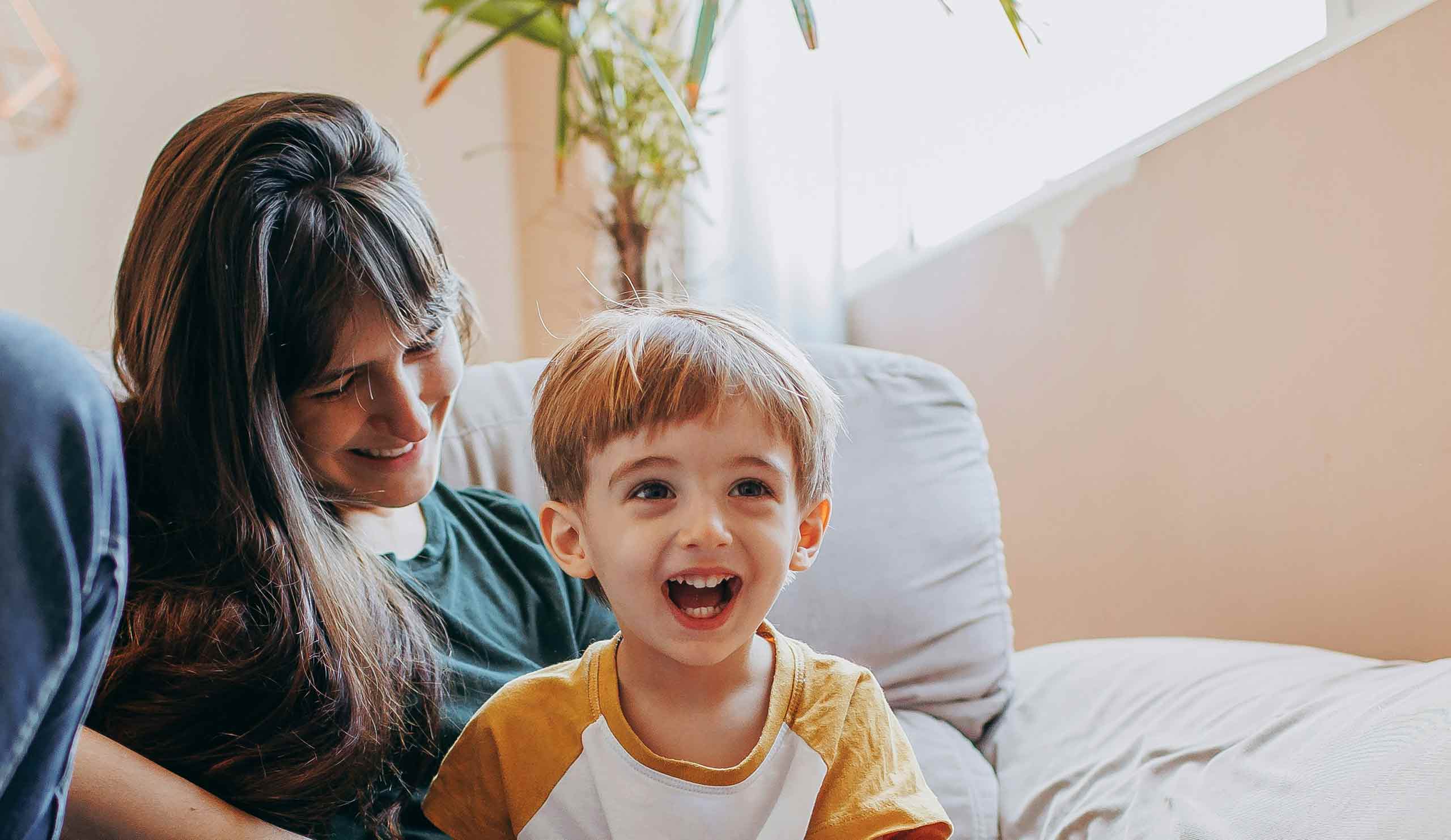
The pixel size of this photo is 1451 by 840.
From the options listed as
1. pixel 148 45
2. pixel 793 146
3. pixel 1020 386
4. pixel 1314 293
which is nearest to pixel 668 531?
pixel 1314 293

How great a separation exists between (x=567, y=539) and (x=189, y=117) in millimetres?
2201

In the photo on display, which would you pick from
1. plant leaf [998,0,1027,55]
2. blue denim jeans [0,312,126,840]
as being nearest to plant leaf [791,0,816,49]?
plant leaf [998,0,1027,55]

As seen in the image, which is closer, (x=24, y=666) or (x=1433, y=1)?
(x=24, y=666)

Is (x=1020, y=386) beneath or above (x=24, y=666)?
beneath

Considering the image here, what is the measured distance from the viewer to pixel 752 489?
89 cm

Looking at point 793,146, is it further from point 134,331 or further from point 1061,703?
point 134,331

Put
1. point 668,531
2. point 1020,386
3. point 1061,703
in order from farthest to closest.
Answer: point 1020,386 → point 1061,703 → point 668,531

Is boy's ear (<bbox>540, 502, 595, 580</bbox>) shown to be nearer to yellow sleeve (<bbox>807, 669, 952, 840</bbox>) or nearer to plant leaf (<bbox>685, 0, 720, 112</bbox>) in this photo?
yellow sleeve (<bbox>807, 669, 952, 840</bbox>)

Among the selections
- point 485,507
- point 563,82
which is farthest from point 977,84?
point 485,507

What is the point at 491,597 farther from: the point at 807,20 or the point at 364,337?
the point at 807,20

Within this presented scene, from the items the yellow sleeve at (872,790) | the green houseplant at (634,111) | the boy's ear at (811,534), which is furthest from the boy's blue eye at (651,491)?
the green houseplant at (634,111)

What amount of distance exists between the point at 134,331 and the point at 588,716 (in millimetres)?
490

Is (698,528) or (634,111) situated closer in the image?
(698,528)

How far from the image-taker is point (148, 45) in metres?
2.61
